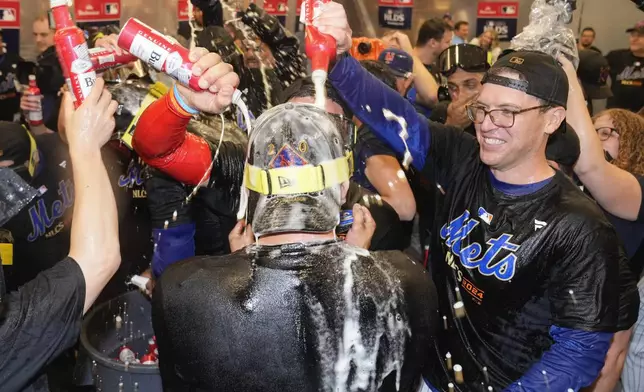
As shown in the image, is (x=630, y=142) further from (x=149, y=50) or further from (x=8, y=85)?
(x=8, y=85)

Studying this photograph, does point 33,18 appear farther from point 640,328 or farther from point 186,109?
point 640,328

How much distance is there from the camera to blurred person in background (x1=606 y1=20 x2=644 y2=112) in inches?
344

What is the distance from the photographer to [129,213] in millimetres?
3805

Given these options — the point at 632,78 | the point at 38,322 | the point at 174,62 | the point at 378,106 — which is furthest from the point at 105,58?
the point at 632,78

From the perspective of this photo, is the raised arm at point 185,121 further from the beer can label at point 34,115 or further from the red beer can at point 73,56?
the beer can label at point 34,115

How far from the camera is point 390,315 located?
1705 millimetres

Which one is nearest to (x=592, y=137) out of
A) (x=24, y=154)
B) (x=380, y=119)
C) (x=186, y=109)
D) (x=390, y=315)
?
(x=380, y=119)

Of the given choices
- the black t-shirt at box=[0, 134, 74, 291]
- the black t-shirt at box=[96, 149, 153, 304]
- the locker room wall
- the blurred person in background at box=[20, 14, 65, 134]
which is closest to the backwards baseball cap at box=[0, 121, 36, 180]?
the black t-shirt at box=[0, 134, 74, 291]

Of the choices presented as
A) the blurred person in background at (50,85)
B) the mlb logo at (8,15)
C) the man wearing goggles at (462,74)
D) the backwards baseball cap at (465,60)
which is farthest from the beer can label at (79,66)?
the mlb logo at (8,15)

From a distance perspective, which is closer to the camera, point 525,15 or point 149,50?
point 149,50

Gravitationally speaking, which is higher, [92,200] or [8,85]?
[92,200]

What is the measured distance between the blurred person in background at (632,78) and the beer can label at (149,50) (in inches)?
339

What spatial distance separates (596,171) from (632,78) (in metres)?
7.40

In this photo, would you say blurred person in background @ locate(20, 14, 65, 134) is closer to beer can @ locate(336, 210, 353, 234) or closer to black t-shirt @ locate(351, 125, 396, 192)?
black t-shirt @ locate(351, 125, 396, 192)
